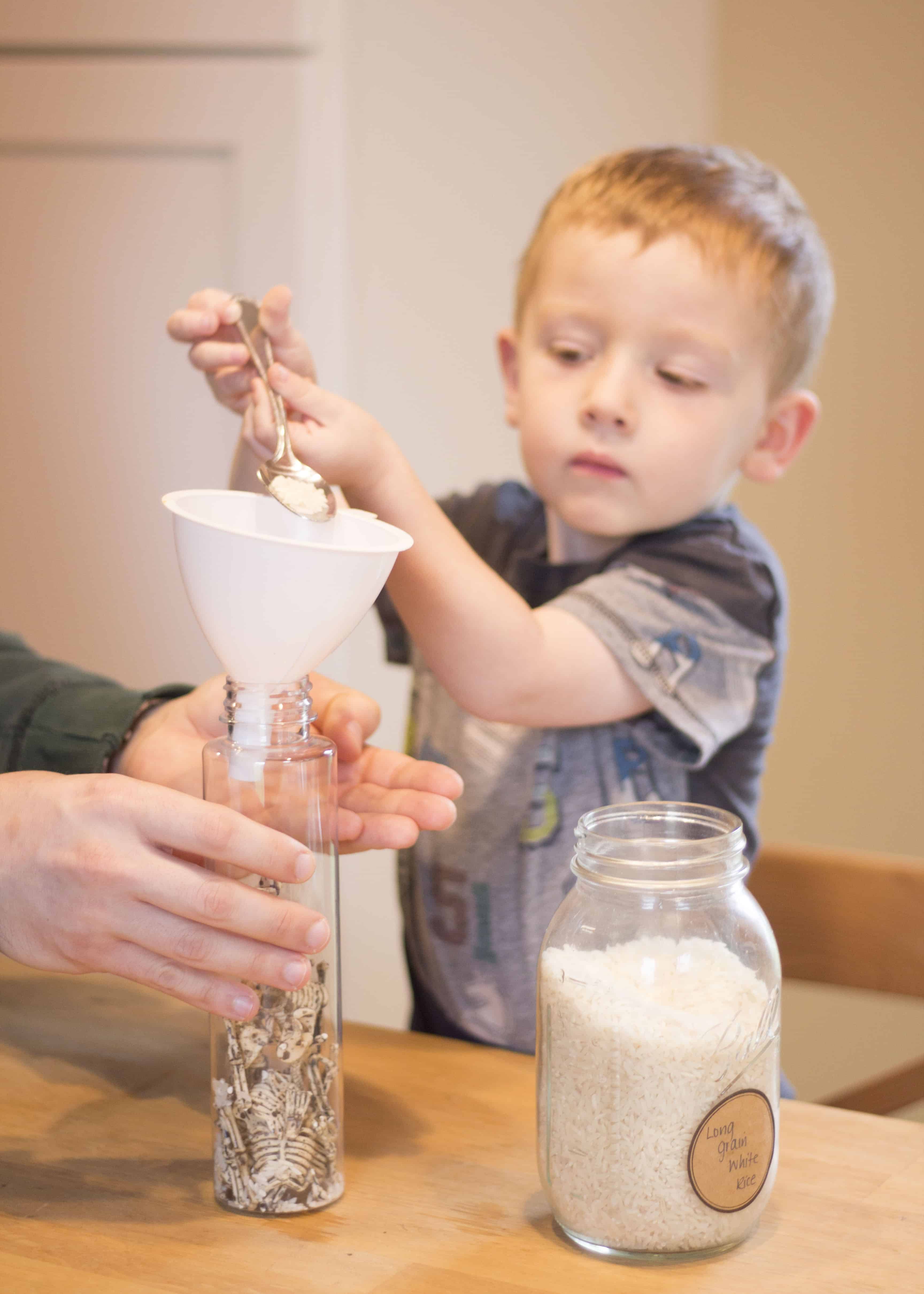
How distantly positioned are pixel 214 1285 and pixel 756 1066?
257 millimetres

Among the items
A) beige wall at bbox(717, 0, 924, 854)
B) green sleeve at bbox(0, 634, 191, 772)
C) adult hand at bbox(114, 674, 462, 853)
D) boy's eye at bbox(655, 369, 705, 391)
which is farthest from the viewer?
beige wall at bbox(717, 0, 924, 854)

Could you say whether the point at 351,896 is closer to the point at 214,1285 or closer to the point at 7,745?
the point at 7,745

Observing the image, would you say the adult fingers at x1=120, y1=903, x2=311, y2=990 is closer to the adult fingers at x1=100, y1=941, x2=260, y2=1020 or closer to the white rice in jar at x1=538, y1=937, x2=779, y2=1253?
the adult fingers at x1=100, y1=941, x2=260, y2=1020

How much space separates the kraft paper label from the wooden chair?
0.59 metres

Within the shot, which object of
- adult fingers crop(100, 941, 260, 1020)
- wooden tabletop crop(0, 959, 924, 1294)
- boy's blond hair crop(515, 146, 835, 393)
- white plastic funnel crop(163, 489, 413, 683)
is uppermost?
boy's blond hair crop(515, 146, 835, 393)

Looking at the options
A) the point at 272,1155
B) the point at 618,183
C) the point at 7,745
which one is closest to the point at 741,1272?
the point at 272,1155

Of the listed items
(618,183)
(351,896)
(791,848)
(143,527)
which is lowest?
(351,896)

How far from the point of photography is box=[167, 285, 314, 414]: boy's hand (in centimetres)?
75

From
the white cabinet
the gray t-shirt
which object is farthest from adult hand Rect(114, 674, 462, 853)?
the white cabinet

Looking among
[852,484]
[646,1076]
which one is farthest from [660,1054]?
[852,484]

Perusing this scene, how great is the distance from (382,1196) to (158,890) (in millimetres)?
205

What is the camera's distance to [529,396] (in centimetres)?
102

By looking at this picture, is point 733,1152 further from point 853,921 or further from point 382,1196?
point 853,921

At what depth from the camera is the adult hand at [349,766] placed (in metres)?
0.67
